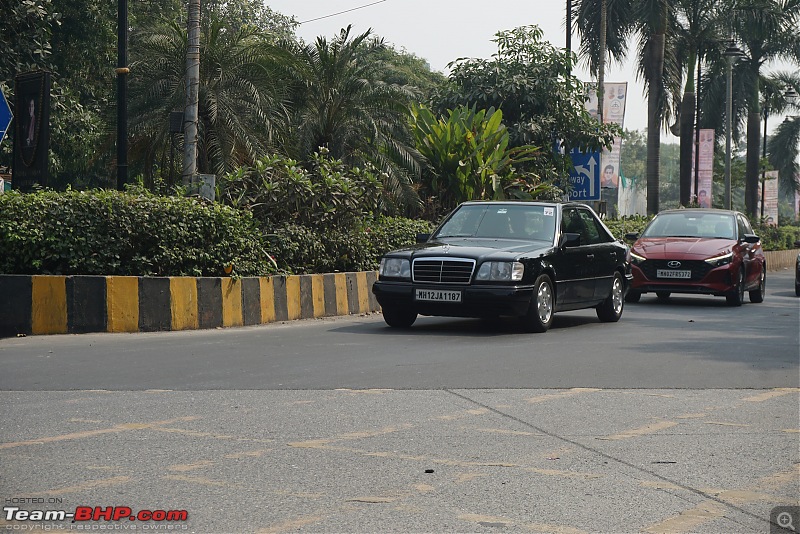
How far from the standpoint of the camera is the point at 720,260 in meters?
19.2

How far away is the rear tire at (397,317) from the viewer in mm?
13785

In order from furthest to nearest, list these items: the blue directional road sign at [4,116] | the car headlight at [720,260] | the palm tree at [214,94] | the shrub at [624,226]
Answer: the shrub at [624,226], the palm tree at [214,94], the car headlight at [720,260], the blue directional road sign at [4,116]

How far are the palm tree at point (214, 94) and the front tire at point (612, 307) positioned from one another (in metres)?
14.3

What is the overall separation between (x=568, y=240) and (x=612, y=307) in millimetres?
1826

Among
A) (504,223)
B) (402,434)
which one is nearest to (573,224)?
(504,223)

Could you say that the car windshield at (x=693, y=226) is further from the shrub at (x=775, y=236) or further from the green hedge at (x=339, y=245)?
the shrub at (x=775, y=236)

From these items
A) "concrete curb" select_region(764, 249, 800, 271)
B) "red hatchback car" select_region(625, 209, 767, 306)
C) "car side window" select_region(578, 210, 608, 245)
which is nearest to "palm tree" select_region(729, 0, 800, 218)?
"concrete curb" select_region(764, 249, 800, 271)

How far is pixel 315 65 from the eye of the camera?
28.5 metres

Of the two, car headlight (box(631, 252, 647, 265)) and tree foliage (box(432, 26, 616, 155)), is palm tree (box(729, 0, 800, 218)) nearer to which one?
tree foliage (box(432, 26, 616, 155))

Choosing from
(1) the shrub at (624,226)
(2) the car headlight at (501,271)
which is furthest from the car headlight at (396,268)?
(1) the shrub at (624,226)

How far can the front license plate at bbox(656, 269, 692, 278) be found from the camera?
63.1ft

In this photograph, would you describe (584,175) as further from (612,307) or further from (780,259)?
(780,259)

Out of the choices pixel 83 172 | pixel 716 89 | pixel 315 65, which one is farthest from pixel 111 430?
pixel 716 89

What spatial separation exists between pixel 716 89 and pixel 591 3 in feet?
49.3
